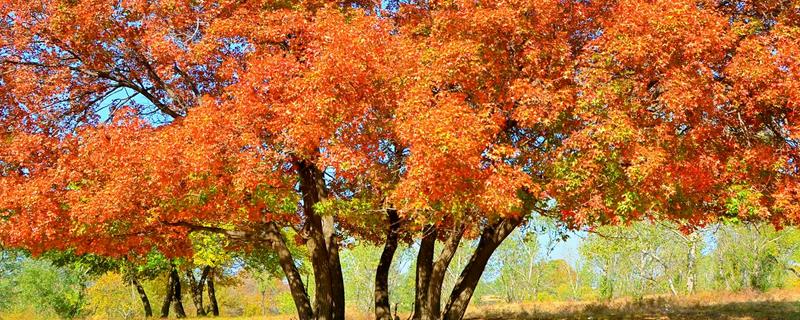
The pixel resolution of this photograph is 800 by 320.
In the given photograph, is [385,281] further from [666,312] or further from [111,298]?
[111,298]

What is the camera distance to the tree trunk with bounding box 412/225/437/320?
60.8ft

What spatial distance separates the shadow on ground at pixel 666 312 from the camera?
68.3ft

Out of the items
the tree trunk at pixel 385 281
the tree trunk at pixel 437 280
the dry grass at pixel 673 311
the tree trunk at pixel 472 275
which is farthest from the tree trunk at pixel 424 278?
the dry grass at pixel 673 311

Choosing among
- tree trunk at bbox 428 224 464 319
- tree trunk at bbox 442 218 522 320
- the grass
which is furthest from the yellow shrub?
tree trunk at bbox 442 218 522 320

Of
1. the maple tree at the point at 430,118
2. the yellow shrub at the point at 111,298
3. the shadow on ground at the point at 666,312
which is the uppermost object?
the maple tree at the point at 430,118

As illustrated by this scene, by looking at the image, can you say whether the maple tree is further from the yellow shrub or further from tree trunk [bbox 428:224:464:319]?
the yellow shrub

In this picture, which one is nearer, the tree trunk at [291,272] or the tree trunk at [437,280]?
the tree trunk at [437,280]

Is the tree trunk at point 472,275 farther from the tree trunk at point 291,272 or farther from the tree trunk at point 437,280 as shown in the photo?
the tree trunk at point 291,272

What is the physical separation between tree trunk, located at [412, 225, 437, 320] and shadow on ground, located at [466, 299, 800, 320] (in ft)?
19.1

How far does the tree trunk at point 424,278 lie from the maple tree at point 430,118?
396 cm

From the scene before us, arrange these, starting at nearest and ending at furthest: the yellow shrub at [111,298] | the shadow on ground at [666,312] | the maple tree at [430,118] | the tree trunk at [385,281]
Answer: the maple tree at [430,118] < the tree trunk at [385,281] < the shadow on ground at [666,312] < the yellow shrub at [111,298]

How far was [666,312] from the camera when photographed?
76.2 ft

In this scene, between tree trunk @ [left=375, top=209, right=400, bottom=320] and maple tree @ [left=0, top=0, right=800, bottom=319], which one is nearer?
maple tree @ [left=0, top=0, right=800, bottom=319]

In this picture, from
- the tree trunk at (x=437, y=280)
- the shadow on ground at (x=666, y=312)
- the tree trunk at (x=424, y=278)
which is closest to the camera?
the tree trunk at (x=437, y=280)
